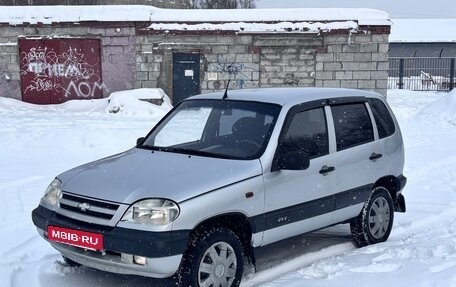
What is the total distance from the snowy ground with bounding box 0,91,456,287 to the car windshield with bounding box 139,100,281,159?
117 cm

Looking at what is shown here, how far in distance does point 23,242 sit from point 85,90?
506 inches

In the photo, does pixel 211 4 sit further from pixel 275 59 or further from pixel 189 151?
pixel 189 151

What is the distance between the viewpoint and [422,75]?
98.4 feet

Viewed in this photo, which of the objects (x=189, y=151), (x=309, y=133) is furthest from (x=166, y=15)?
(x=189, y=151)

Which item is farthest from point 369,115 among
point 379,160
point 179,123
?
point 179,123

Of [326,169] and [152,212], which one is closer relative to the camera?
[152,212]

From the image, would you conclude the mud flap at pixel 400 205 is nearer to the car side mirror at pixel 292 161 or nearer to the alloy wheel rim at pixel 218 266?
the car side mirror at pixel 292 161

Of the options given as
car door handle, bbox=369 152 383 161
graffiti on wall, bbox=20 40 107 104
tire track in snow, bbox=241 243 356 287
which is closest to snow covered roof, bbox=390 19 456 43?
graffiti on wall, bbox=20 40 107 104

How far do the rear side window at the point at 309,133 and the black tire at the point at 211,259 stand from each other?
3.48 feet

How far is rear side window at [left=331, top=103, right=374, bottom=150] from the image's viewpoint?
5469mm

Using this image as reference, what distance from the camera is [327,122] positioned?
5.36m

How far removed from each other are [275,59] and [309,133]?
1267 centimetres

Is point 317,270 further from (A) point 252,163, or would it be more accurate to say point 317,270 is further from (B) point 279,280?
(A) point 252,163

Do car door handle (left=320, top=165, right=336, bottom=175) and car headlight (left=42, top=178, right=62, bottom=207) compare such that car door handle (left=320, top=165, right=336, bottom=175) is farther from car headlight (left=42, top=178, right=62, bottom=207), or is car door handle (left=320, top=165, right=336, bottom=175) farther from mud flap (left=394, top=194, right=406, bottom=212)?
car headlight (left=42, top=178, right=62, bottom=207)
